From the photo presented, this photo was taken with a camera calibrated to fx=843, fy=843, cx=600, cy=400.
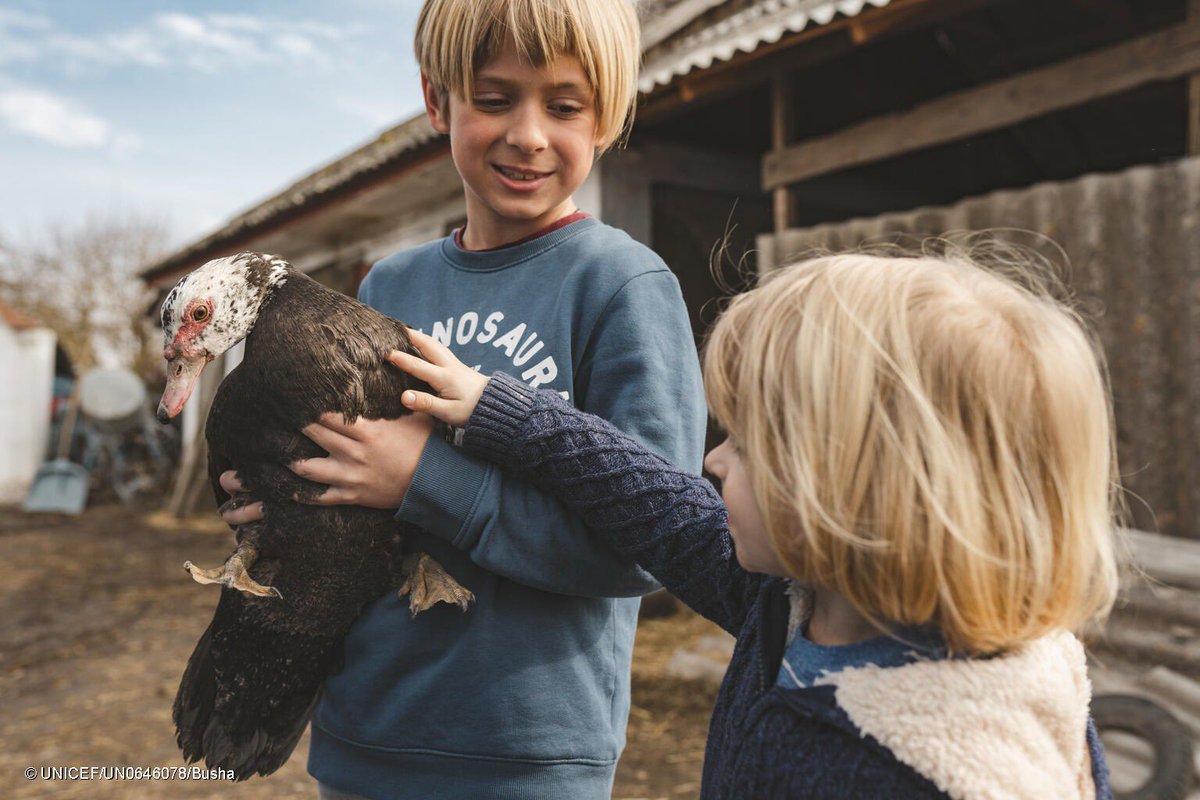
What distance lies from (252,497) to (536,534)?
46cm

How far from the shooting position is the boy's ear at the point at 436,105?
1497mm

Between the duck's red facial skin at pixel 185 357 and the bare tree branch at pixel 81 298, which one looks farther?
the bare tree branch at pixel 81 298

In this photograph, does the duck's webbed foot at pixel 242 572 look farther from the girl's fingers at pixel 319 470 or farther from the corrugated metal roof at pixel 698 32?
the corrugated metal roof at pixel 698 32

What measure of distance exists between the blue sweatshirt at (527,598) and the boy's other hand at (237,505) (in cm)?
24

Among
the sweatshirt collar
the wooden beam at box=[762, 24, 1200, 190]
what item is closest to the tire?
the wooden beam at box=[762, 24, 1200, 190]

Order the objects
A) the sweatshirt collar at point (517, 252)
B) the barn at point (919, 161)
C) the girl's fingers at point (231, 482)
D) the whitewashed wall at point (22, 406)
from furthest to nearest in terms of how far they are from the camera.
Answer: the whitewashed wall at point (22, 406) < the barn at point (919, 161) < the sweatshirt collar at point (517, 252) < the girl's fingers at point (231, 482)

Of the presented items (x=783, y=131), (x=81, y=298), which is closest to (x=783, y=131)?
(x=783, y=131)

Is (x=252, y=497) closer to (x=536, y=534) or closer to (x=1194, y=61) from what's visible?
(x=536, y=534)

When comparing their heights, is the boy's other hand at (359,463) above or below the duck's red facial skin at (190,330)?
below

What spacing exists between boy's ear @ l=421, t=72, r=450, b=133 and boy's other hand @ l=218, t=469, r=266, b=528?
2.32ft

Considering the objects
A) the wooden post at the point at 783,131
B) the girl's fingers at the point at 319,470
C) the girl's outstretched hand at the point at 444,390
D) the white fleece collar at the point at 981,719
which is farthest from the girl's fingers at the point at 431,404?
the wooden post at the point at 783,131

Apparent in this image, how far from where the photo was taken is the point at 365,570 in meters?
1.30

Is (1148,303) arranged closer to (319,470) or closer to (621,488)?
(621,488)

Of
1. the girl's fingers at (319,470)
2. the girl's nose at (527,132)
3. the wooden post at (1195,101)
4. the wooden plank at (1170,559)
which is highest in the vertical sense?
the wooden post at (1195,101)
